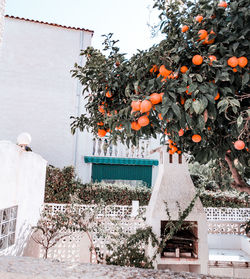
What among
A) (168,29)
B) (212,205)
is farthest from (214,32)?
(212,205)

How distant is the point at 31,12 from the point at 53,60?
8.89 ft

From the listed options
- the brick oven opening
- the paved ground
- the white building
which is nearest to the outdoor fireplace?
the brick oven opening

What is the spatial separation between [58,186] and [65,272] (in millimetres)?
10413

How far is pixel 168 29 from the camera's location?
2734 millimetres

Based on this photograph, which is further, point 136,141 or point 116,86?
point 116,86

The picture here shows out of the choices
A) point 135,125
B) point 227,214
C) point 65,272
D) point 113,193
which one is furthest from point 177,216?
point 227,214

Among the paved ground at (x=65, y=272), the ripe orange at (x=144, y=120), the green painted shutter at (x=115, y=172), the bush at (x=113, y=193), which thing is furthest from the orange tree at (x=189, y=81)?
the green painted shutter at (x=115, y=172)

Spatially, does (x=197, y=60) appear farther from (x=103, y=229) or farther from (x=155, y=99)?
(x=103, y=229)

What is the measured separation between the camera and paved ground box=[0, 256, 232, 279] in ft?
5.53

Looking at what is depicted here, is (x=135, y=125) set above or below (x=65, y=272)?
above

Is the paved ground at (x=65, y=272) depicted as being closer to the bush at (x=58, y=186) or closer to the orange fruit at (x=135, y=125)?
the orange fruit at (x=135, y=125)

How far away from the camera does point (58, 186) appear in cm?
1170

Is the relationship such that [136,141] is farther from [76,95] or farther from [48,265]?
[76,95]

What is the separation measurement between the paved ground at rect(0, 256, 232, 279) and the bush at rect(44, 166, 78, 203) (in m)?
9.85
